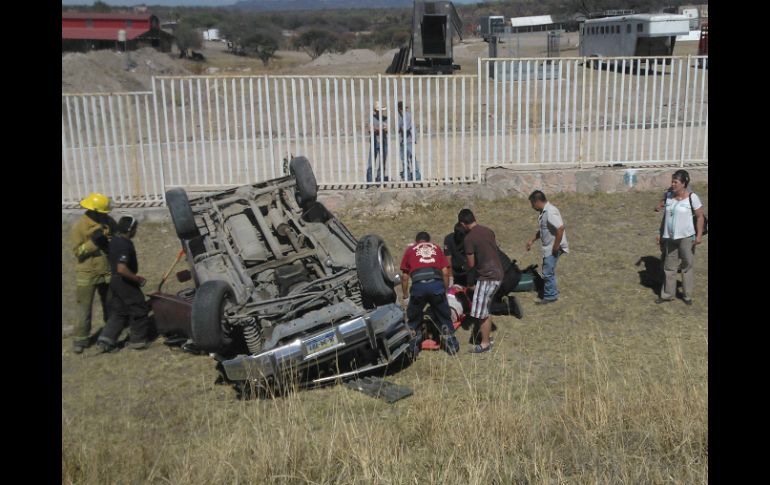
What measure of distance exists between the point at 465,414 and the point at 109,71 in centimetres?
3000

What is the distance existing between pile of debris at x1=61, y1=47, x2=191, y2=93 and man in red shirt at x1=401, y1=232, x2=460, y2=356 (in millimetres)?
20270

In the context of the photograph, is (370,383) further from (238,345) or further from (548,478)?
(548,478)

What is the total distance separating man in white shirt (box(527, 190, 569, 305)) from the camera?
329 inches

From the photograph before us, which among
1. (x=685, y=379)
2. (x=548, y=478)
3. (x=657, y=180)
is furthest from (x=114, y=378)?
(x=657, y=180)

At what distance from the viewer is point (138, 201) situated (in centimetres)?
1265

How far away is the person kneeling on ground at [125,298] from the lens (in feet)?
24.8

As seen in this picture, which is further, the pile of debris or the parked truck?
the pile of debris

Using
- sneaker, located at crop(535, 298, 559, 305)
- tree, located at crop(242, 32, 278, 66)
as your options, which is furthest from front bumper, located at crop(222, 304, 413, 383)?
tree, located at crop(242, 32, 278, 66)

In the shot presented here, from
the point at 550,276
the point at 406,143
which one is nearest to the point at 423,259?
the point at 550,276

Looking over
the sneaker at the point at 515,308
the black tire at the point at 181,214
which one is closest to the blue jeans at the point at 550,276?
the sneaker at the point at 515,308

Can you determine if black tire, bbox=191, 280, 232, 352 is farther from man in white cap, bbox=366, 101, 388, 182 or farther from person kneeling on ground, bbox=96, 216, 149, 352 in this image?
man in white cap, bbox=366, 101, 388, 182

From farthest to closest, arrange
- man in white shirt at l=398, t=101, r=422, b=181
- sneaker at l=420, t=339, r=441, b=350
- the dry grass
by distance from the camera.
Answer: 1. man in white shirt at l=398, t=101, r=422, b=181
2. sneaker at l=420, t=339, r=441, b=350
3. the dry grass

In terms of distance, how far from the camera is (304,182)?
9164 millimetres
